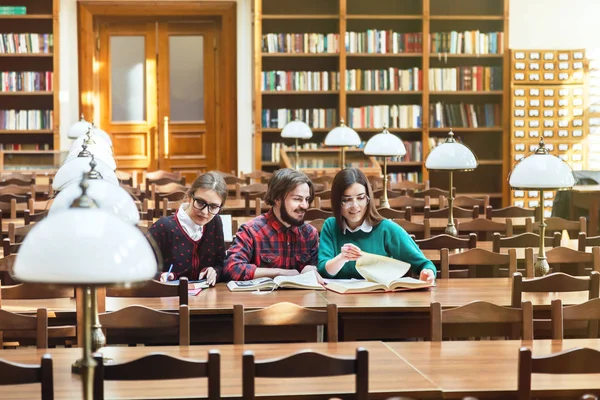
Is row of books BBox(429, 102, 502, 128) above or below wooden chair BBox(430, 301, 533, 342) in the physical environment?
above

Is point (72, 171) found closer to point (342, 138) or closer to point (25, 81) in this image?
point (342, 138)

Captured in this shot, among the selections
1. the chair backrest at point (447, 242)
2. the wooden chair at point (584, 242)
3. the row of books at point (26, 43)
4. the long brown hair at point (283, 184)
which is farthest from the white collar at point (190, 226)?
the row of books at point (26, 43)

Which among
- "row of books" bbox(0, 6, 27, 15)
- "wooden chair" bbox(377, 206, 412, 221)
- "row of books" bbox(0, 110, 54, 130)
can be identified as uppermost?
"row of books" bbox(0, 6, 27, 15)

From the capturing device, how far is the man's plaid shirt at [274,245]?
464cm

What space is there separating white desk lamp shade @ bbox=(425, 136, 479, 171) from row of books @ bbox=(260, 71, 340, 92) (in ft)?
19.6

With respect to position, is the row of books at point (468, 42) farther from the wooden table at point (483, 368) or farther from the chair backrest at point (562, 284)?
the wooden table at point (483, 368)

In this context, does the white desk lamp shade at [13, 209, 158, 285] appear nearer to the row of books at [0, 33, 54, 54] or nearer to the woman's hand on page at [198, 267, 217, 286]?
the woman's hand on page at [198, 267, 217, 286]

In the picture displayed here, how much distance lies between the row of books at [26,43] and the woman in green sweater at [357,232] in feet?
25.8

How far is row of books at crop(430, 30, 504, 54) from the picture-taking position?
11531 millimetres

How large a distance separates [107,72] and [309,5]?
8.16ft

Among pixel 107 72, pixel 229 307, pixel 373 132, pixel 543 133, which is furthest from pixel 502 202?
pixel 229 307

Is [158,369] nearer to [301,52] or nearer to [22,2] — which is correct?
[301,52]

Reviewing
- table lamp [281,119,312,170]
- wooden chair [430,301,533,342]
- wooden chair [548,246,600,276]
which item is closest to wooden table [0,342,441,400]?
wooden chair [430,301,533,342]

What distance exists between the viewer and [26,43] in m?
11.5
